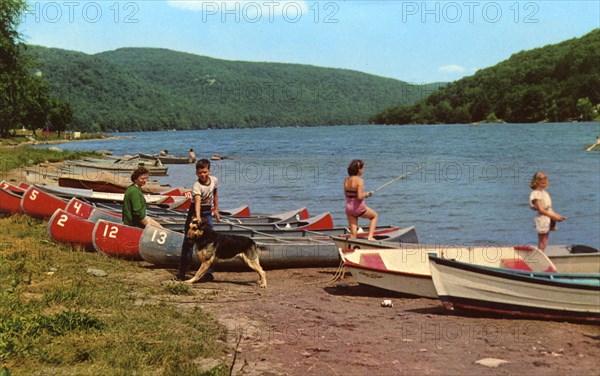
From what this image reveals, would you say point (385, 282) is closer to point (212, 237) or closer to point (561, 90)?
point (212, 237)

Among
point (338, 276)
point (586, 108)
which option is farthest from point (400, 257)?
point (586, 108)

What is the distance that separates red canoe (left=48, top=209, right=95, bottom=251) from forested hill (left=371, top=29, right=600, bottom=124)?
142238 millimetres

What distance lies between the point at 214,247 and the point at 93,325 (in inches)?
149

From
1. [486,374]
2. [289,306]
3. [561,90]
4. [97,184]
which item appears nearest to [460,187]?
[97,184]

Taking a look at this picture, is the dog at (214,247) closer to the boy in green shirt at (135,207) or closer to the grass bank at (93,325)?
the grass bank at (93,325)

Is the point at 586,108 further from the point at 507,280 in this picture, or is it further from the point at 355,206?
the point at 507,280

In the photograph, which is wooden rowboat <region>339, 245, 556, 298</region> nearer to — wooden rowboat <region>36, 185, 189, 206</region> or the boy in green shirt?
the boy in green shirt

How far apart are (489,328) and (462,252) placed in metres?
2.45

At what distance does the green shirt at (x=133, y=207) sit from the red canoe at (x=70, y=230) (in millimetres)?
792

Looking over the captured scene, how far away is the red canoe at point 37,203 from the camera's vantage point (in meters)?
15.7

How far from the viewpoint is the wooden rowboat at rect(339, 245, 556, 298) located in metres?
10.5

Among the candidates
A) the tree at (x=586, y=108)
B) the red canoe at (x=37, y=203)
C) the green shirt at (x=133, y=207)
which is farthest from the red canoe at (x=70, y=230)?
the tree at (x=586, y=108)

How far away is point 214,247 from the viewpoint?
10.9 meters

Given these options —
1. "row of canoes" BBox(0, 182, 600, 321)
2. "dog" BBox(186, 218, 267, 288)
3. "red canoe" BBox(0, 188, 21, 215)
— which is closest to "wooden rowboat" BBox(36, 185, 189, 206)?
"row of canoes" BBox(0, 182, 600, 321)
